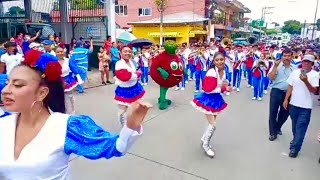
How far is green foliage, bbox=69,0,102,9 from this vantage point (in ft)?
47.3

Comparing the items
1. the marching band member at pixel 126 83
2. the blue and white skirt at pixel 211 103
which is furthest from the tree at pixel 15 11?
the blue and white skirt at pixel 211 103

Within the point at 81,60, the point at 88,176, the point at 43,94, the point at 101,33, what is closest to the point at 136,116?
the point at 43,94

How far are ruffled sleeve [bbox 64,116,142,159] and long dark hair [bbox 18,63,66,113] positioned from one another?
179mm

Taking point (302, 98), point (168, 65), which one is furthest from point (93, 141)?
point (168, 65)

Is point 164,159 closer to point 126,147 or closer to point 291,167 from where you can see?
point 291,167

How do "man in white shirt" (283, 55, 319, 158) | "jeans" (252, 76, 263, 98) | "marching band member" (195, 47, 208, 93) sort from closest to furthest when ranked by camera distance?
1. "man in white shirt" (283, 55, 319, 158)
2. "jeans" (252, 76, 263, 98)
3. "marching band member" (195, 47, 208, 93)

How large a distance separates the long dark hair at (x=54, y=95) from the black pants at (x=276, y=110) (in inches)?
162

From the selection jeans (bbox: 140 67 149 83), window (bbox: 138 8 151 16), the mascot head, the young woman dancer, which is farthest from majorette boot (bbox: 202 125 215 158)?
window (bbox: 138 8 151 16)

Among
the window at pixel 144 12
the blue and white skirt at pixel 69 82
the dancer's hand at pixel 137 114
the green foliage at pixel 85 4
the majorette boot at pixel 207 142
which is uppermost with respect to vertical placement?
the window at pixel 144 12

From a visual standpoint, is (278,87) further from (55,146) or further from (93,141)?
(55,146)

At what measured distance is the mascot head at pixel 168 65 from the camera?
672cm

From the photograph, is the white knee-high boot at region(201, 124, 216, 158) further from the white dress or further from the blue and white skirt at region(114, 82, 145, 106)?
the white dress

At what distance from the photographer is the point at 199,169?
12.7 ft

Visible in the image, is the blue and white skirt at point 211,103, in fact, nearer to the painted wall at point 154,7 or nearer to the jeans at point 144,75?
the jeans at point 144,75
